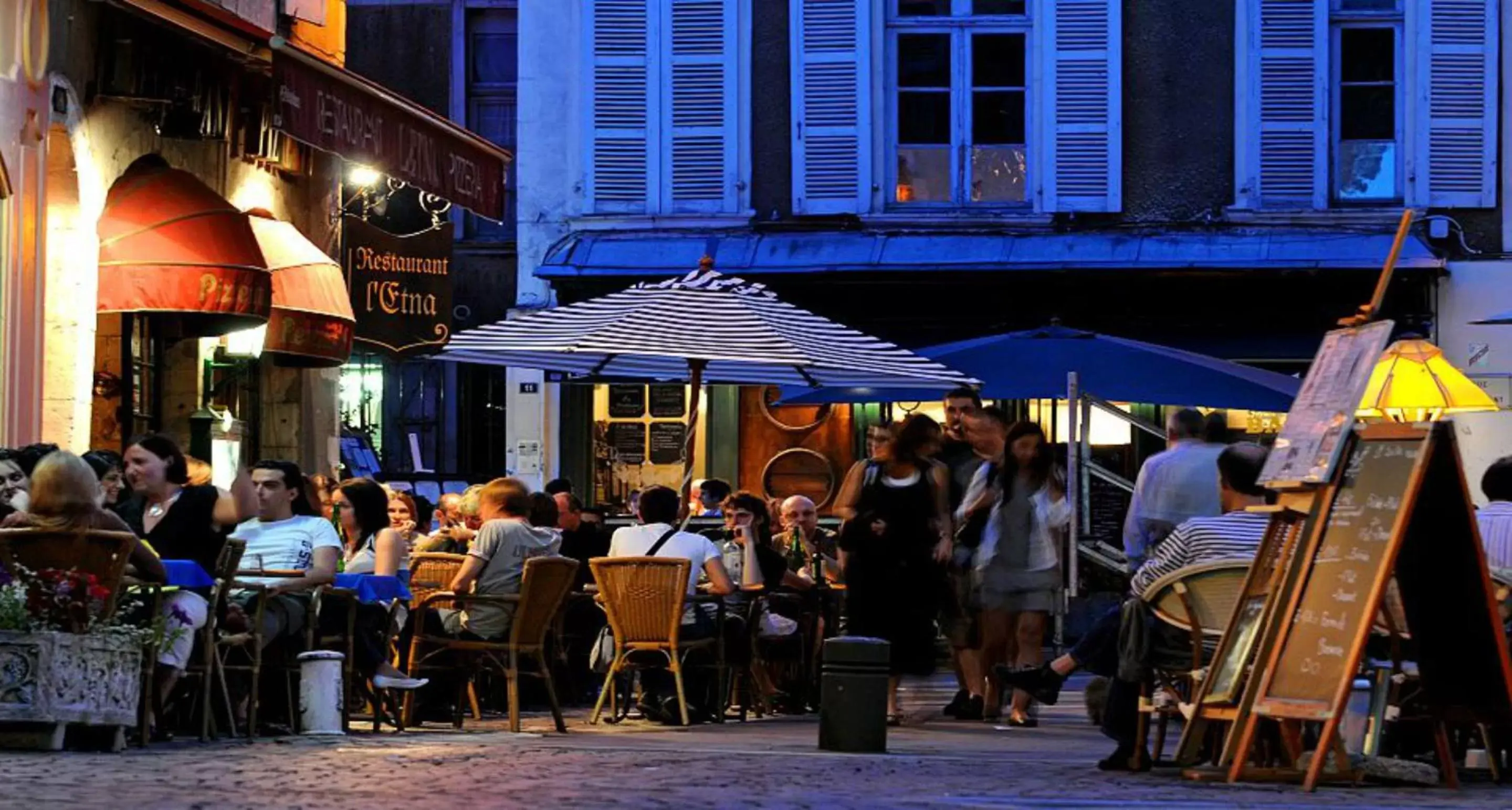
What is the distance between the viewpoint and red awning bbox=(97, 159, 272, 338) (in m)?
15.5

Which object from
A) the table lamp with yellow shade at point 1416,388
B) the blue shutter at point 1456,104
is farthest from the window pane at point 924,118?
the table lamp with yellow shade at point 1416,388

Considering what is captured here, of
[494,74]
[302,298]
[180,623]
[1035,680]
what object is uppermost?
[494,74]

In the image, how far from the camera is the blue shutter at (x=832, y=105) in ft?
80.3

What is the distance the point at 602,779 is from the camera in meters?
9.58

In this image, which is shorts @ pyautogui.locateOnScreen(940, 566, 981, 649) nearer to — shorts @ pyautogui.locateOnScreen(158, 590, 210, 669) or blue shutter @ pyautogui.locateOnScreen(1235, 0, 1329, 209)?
shorts @ pyautogui.locateOnScreen(158, 590, 210, 669)

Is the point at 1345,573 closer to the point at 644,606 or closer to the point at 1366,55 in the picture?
the point at 644,606

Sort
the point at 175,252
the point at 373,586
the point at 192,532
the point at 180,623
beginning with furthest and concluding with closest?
1. the point at 175,252
2. the point at 373,586
3. the point at 192,532
4. the point at 180,623

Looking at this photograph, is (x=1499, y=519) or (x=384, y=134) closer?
(x=1499, y=519)

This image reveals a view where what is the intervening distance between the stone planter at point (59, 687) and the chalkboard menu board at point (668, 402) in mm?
14258

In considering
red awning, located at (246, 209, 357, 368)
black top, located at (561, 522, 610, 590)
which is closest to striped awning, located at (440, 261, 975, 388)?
black top, located at (561, 522, 610, 590)

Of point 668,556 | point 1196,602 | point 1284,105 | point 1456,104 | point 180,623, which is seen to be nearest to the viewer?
point 1196,602

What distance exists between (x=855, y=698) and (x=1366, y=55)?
1379 centimetres

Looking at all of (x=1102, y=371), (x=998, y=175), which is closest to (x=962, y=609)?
(x=1102, y=371)

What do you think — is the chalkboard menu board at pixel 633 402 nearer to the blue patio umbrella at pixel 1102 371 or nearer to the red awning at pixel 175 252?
the blue patio umbrella at pixel 1102 371
